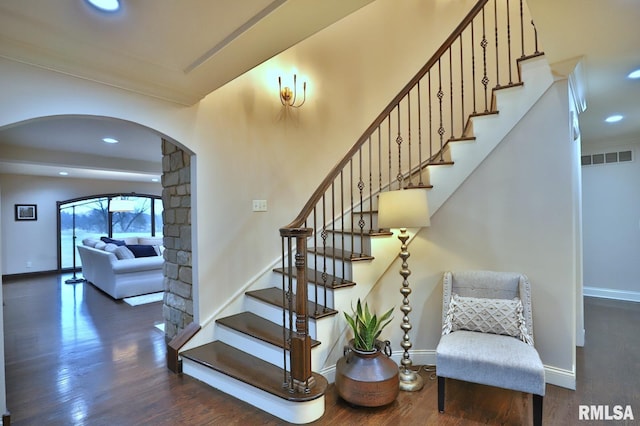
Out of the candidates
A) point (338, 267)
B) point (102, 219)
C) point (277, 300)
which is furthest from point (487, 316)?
point (102, 219)

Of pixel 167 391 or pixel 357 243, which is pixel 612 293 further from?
pixel 167 391

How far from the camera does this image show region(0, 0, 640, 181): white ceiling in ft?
5.39

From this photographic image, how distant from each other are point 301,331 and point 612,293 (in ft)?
16.9

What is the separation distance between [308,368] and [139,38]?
92.6 inches

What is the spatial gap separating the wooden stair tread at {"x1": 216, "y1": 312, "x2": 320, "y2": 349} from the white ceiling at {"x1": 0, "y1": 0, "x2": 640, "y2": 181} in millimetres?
1978

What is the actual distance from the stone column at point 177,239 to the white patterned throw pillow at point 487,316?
2.33m

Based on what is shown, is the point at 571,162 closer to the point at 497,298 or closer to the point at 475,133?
the point at 475,133

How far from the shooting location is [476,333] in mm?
2367

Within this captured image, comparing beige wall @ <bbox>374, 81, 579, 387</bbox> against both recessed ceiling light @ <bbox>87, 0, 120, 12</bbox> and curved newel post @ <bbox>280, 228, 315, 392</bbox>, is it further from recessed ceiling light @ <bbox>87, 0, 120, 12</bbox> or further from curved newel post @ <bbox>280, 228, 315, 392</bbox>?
recessed ceiling light @ <bbox>87, 0, 120, 12</bbox>

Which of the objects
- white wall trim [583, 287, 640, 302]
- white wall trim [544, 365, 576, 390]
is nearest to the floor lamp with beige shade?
white wall trim [544, 365, 576, 390]

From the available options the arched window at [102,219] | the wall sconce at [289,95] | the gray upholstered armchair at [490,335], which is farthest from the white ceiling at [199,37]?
the arched window at [102,219]

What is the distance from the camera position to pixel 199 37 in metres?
1.89

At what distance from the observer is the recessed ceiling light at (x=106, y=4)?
5.16ft

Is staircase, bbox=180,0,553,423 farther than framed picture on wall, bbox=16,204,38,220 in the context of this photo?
No
